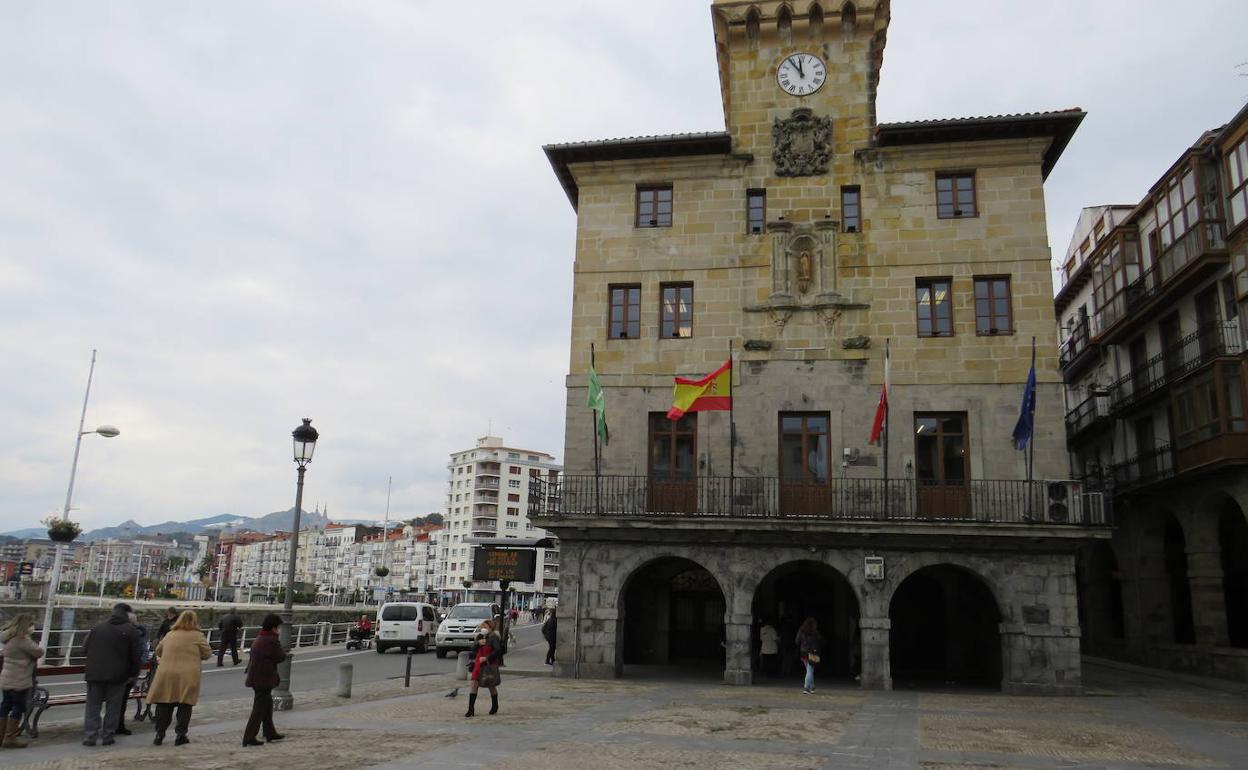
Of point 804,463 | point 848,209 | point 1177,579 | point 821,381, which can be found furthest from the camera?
point 1177,579

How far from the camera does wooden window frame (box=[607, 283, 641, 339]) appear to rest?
24750mm

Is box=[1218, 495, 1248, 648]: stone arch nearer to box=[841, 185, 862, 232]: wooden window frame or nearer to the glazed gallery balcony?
the glazed gallery balcony

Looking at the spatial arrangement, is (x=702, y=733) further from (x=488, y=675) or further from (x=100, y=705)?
(x=100, y=705)

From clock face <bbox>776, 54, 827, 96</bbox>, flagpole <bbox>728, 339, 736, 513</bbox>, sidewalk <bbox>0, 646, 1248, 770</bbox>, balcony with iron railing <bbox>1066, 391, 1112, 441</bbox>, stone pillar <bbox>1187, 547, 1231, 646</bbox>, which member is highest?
clock face <bbox>776, 54, 827, 96</bbox>

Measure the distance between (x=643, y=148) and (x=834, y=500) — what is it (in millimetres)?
11019

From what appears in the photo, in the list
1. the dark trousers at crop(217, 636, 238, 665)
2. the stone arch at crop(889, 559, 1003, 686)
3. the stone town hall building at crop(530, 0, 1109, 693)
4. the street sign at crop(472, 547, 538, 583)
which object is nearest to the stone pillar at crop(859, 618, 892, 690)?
the stone town hall building at crop(530, 0, 1109, 693)

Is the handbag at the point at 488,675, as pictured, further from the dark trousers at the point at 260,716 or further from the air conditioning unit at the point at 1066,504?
the air conditioning unit at the point at 1066,504

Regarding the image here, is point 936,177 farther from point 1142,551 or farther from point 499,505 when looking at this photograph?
point 499,505

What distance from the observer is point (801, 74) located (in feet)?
84.5

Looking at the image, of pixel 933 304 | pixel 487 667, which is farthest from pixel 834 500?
pixel 487 667

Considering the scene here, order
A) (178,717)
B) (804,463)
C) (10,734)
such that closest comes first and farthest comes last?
(10,734)
(178,717)
(804,463)

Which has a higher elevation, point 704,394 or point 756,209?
point 756,209

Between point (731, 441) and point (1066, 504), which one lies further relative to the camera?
point (731, 441)

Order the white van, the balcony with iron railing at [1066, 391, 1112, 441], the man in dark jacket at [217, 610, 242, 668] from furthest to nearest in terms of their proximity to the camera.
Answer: the white van → the balcony with iron railing at [1066, 391, 1112, 441] → the man in dark jacket at [217, 610, 242, 668]
